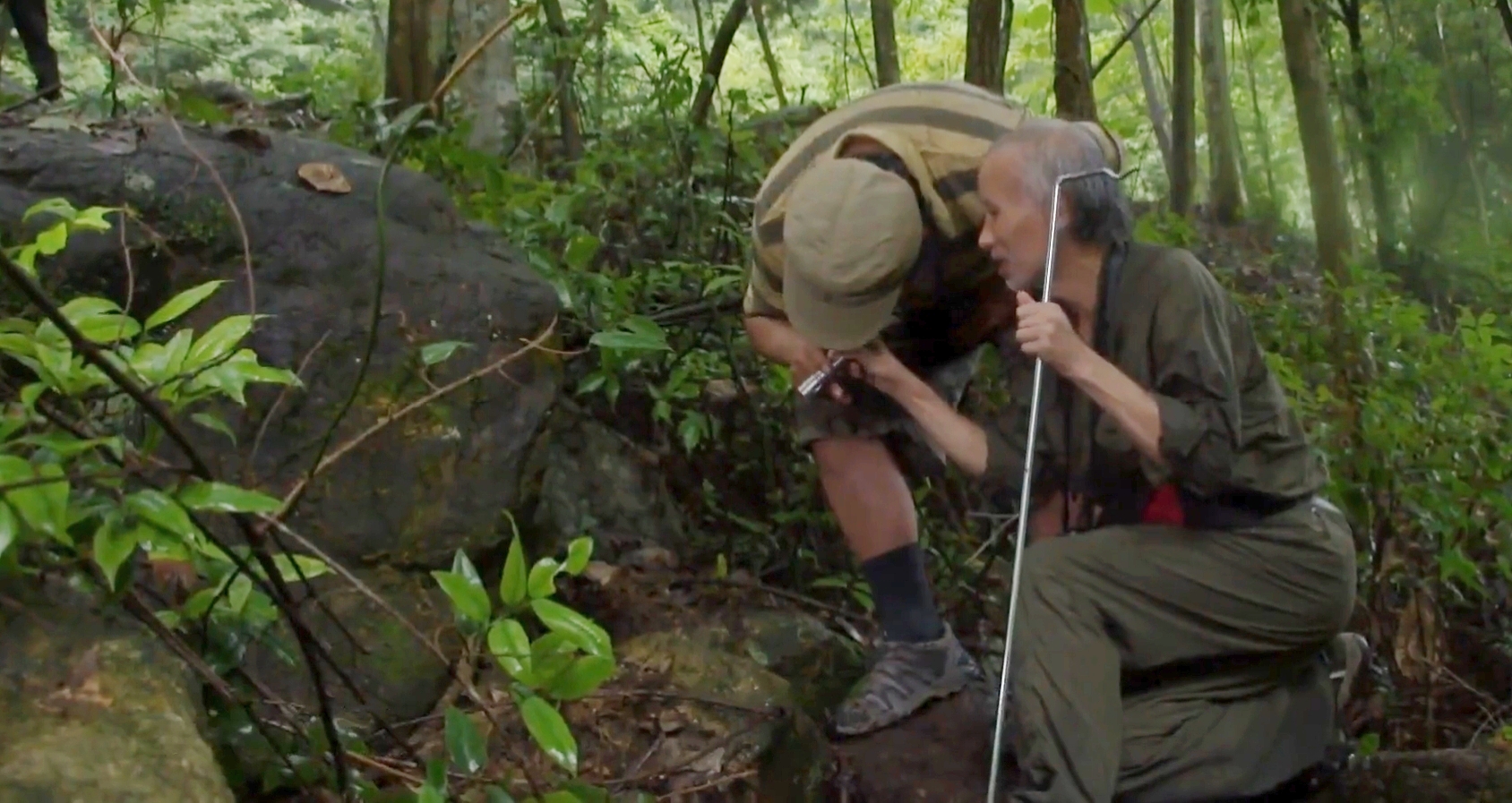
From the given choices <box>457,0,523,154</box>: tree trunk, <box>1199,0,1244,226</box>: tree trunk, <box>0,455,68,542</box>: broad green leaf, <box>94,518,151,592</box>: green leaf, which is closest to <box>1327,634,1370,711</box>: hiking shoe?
<box>94,518,151,592</box>: green leaf

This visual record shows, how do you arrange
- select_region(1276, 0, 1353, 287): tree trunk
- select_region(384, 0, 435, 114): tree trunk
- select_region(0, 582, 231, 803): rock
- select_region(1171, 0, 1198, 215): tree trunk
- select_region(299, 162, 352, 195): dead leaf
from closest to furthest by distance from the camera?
select_region(0, 582, 231, 803): rock, select_region(299, 162, 352, 195): dead leaf, select_region(384, 0, 435, 114): tree trunk, select_region(1276, 0, 1353, 287): tree trunk, select_region(1171, 0, 1198, 215): tree trunk

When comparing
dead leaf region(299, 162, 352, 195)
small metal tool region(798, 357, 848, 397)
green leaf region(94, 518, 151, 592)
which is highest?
dead leaf region(299, 162, 352, 195)

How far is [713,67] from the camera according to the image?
5.71 m

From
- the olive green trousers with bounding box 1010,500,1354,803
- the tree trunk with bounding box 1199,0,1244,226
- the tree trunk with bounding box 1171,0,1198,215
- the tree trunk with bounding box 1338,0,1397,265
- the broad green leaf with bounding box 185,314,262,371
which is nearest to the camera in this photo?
the broad green leaf with bounding box 185,314,262,371

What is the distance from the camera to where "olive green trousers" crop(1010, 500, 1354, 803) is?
2.96 m

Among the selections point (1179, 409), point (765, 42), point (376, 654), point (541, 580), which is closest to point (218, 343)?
point (541, 580)

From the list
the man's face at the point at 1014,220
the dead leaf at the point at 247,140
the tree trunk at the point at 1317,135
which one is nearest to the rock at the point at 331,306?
the dead leaf at the point at 247,140

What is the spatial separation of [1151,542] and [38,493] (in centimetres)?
216

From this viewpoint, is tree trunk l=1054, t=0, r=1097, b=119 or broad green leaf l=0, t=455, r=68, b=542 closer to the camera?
broad green leaf l=0, t=455, r=68, b=542

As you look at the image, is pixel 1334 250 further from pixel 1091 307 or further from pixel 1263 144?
pixel 1263 144

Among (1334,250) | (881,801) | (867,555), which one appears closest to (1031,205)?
(867,555)

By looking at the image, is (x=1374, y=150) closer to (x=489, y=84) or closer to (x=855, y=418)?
(x=489, y=84)

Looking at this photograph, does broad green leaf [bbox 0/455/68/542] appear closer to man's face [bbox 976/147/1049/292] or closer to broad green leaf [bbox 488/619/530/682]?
broad green leaf [bbox 488/619/530/682]

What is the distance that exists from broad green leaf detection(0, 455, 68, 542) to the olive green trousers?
1.96 metres
